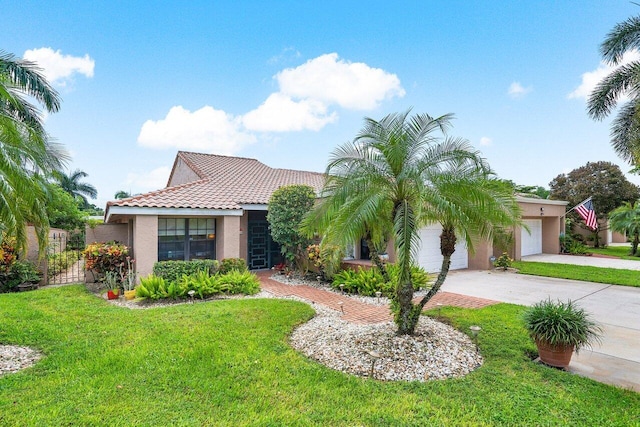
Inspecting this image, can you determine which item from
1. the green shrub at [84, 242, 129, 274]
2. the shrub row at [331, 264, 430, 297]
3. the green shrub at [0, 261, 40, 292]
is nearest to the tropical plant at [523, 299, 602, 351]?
the shrub row at [331, 264, 430, 297]

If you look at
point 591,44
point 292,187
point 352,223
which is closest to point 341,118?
point 292,187

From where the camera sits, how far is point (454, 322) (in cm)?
812

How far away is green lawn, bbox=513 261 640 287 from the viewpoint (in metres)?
13.8

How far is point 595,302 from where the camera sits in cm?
1048

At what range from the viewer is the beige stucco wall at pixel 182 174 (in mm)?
19292

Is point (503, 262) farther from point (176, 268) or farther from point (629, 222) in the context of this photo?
point (629, 222)

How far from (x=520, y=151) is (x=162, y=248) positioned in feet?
63.4

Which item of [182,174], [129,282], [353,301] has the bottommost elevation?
[353,301]

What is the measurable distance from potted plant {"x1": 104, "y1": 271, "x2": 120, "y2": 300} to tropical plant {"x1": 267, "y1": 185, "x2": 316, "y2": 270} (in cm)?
601

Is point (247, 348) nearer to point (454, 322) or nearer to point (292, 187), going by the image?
point (454, 322)

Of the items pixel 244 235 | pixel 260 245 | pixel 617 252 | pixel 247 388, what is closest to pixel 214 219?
pixel 244 235

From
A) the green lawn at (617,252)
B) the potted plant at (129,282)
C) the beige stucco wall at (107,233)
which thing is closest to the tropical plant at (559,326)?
the potted plant at (129,282)

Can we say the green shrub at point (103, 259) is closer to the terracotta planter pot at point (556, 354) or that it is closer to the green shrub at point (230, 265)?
the green shrub at point (230, 265)

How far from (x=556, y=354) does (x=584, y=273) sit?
13226mm
